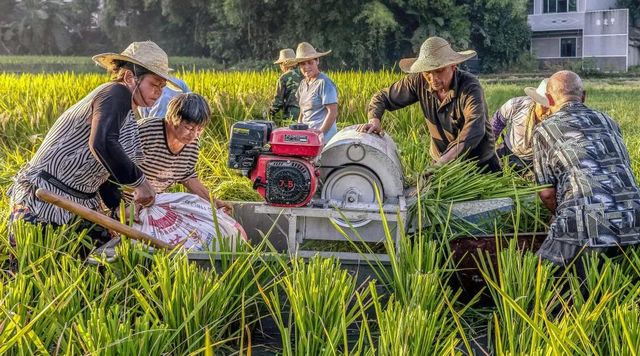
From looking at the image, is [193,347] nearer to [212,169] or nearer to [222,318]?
[222,318]

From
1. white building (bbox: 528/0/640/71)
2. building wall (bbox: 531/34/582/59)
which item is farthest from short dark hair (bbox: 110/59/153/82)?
Result: building wall (bbox: 531/34/582/59)

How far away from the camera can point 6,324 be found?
2818mm

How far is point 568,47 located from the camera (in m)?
41.5

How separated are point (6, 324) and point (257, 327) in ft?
3.79

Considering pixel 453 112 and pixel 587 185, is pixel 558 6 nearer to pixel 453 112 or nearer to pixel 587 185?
pixel 453 112

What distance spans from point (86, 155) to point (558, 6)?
40517mm

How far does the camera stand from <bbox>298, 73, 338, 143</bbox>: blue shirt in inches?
266

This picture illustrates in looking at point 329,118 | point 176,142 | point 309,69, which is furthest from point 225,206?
point 309,69

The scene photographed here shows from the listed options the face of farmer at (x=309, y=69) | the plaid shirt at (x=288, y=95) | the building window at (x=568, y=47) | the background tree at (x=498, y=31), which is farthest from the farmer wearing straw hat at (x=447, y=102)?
the building window at (x=568, y=47)

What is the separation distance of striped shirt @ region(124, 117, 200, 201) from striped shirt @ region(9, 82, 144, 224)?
0.15m

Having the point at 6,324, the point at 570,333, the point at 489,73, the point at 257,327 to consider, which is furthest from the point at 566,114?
the point at 489,73

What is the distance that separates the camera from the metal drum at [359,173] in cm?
407

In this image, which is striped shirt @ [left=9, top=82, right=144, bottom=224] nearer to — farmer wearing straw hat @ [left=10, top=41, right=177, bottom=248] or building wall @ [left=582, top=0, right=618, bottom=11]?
farmer wearing straw hat @ [left=10, top=41, right=177, bottom=248]

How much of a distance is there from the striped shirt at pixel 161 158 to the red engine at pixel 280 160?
1.04ft
